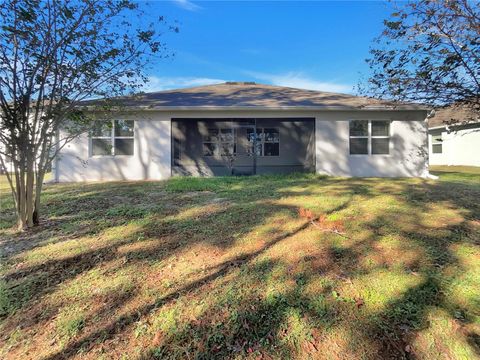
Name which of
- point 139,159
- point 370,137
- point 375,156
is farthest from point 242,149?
point 375,156

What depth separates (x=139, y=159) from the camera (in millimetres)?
11242

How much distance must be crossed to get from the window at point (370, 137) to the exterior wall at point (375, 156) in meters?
0.15

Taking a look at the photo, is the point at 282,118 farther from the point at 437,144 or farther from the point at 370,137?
the point at 437,144

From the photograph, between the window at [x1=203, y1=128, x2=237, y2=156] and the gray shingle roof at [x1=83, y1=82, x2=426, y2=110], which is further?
the window at [x1=203, y1=128, x2=237, y2=156]

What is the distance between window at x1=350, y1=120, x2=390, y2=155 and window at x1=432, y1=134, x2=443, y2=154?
35.7ft

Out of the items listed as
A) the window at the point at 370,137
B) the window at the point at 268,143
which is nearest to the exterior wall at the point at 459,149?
the window at the point at 370,137

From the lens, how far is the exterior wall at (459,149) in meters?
16.7

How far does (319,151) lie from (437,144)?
13.1 m

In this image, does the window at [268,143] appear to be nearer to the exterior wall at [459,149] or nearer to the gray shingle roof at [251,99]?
the gray shingle roof at [251,99]

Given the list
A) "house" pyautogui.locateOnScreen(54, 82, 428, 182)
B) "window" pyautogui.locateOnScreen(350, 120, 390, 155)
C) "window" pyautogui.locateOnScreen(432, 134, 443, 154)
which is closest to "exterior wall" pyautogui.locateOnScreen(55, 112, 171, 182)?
"house" pyautogui.locateOnScreen(54, 82, 428, 182)

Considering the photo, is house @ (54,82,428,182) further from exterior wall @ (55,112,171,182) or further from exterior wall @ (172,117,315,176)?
exterior wall @ (172,117,315,176)

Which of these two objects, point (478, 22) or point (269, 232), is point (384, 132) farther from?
point (269, 232)

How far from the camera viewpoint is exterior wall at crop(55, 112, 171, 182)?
1104cm

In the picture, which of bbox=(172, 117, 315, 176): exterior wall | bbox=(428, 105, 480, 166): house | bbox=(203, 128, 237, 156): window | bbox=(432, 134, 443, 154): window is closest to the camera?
bbox=(172, 117, 315, 176): exterior wall
